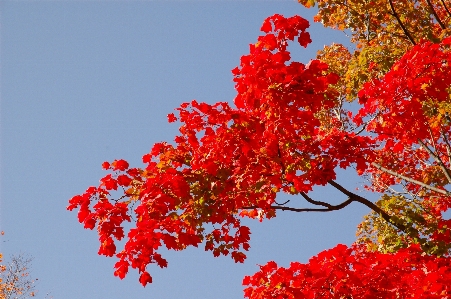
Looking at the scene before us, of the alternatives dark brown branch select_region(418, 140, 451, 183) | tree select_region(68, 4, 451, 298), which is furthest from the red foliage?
dark brown branch select_region(418, 140, 451, 183)

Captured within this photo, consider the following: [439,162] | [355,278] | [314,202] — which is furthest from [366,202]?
[439,162]

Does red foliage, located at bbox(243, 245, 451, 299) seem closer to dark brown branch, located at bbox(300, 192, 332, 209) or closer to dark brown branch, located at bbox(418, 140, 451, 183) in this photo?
dark brown branch, located at bbox(300, 192, 332, 209)

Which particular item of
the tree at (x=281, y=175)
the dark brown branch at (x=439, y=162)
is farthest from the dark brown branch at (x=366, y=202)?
the dark brown branch at (x=439, y=162)

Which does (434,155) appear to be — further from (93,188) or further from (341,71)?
(93,188)

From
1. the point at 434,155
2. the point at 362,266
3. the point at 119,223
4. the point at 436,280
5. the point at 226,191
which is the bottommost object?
the point at 436,280

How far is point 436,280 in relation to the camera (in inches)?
265

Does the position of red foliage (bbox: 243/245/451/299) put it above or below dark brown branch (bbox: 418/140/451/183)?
below

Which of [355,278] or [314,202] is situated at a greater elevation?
[314,202]

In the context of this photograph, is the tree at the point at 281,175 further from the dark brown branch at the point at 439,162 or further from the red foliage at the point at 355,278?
the dark brown branch at the point at 439,162

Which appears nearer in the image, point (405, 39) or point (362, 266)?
point (362, 266)

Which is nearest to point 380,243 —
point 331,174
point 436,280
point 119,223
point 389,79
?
point 331,174

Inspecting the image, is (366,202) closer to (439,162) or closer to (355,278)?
(355,278)

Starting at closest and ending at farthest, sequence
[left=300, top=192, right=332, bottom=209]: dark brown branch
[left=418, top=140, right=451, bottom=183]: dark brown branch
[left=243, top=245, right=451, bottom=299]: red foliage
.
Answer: [left=243, top=245, right=451, bottom=299]: red foliage → [left=300, top=192, right=332, bottom=209]: dark brown branch → [left=418, top=140, right=451, bottom=183]: dark brown branch

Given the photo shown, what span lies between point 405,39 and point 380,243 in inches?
239
